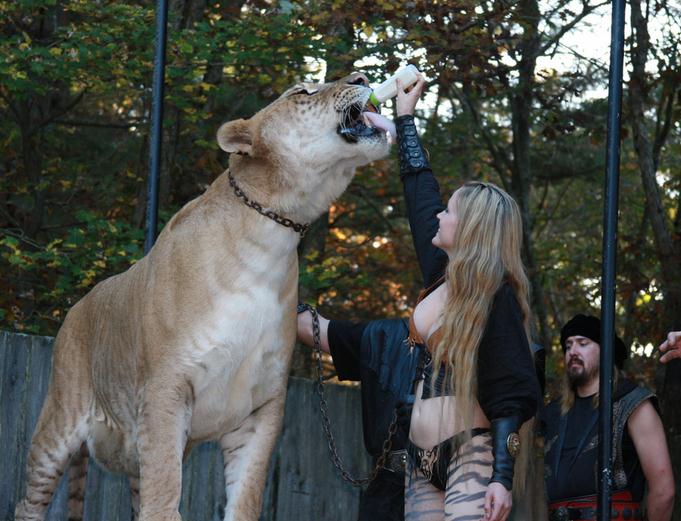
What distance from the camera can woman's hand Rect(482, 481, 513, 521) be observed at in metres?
3.62

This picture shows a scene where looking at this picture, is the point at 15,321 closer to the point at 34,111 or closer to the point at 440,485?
the point at 34,111

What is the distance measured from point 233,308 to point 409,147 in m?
1.08

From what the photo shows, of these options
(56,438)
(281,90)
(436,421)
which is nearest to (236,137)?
(436,421)

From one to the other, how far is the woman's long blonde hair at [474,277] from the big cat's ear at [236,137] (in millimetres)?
809

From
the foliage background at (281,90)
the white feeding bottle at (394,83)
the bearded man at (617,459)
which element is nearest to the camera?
the white feeding bottle at (394,83)

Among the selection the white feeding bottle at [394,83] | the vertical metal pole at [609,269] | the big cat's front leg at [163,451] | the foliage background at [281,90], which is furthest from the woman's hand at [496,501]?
the foliage background at [281,90]

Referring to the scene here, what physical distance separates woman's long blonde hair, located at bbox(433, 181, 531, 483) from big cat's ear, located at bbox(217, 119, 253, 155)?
81 cm

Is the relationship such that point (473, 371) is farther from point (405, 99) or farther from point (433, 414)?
point (405, 99)

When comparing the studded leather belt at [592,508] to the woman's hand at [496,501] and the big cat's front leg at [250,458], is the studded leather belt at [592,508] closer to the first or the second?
the woman's hand at [496,501]

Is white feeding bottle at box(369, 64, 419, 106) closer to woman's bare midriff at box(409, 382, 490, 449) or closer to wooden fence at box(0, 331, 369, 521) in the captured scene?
woman's bare midriff at box(409, 382, 490, 449)

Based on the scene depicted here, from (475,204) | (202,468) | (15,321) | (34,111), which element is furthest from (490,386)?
(34,111)

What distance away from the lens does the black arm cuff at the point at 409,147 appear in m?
4.54

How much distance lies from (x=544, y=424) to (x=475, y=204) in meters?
1.56

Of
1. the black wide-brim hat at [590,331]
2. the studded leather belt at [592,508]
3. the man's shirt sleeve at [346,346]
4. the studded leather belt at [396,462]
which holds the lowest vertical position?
the studded leather belt at [592,508]
